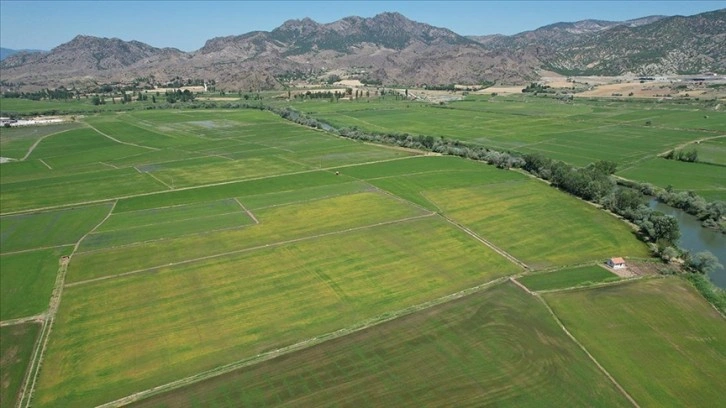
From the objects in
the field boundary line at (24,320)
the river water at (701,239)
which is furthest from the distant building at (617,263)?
the field boundary line at (24,320)

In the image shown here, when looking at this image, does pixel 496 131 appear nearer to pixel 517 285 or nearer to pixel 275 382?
pixel 517 285

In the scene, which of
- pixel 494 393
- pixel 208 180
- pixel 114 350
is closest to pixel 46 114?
pixel 208 180

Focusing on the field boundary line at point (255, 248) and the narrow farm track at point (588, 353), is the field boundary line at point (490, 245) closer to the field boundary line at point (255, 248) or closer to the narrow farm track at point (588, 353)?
the field boundary line at point (255, 248)

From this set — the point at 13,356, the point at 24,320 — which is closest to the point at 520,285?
the point at 13,356

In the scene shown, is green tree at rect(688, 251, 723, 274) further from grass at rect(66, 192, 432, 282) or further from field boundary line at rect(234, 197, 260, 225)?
field boundary line at rect(234, 197, 260, 225)

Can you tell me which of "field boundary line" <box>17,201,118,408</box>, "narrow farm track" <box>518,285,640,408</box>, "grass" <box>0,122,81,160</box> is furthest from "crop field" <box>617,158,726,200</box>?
"grass" <box>0,122,81,160</box>

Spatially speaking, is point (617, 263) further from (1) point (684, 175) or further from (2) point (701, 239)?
(1) point (684, 175)
